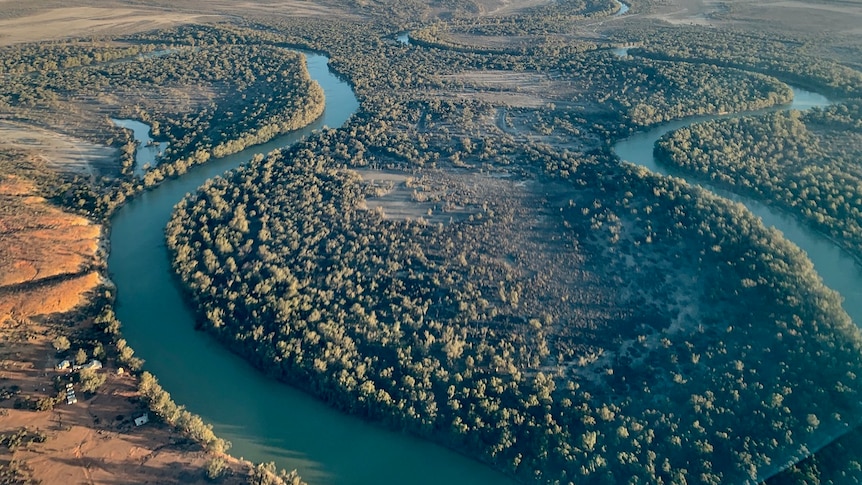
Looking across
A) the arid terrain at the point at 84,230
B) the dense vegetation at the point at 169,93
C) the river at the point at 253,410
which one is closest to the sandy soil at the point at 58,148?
the arid terrain at the point at 84,230

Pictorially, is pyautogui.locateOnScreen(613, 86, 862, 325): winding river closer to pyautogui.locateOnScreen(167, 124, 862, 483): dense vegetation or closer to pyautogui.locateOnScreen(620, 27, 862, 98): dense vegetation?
pyautogui.locateOnScreen(167, 124, 862, 483): dense vegetation

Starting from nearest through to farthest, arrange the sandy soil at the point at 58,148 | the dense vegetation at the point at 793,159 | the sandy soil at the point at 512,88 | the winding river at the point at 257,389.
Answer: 1. the winding river at the point at 257,389
2. the dense vegetation at the point at 793,159
3. the sandy soil at the point at 58,148
4. the sandy soil at the point at 512,88

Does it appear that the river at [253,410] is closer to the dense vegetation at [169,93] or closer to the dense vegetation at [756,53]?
the dense vegetation at [169,93]

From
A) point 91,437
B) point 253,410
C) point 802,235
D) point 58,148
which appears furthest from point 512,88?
point 91,437

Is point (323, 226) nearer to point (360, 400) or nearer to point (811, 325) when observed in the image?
point (360, 400)

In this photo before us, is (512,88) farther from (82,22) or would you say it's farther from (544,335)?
(82,22)

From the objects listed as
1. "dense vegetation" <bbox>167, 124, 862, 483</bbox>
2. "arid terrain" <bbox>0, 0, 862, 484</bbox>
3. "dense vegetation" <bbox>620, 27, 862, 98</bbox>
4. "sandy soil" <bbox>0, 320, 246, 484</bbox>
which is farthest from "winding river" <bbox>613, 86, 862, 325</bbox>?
"sandy soil" <bbox>0, 320, 246, 484</bbox>
